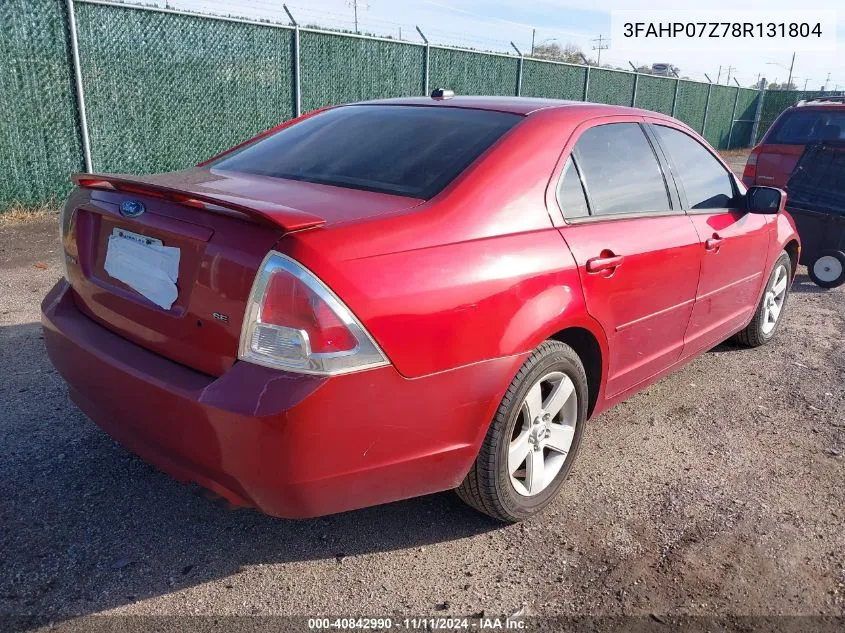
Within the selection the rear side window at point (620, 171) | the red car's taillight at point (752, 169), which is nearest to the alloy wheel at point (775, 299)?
the rear side window at point (620, 171)

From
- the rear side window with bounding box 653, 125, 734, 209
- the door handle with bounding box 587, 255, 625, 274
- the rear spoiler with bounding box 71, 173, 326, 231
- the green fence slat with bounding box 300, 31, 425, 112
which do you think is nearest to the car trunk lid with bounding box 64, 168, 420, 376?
the rear spoiler with bounding box 71, 173, 326, 231

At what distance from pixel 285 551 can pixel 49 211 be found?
6821 millimetres

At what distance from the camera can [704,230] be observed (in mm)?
3643

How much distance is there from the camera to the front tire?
2.51 meters

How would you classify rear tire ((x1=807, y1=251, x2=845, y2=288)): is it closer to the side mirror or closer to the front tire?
the side mirror

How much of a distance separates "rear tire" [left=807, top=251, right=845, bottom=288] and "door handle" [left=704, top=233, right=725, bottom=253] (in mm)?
3693

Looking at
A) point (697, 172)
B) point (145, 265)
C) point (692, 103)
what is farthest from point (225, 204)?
point (692, 103)

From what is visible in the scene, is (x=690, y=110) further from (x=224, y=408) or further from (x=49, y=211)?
(x=224, y=408)

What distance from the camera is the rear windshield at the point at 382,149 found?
2.68 metres

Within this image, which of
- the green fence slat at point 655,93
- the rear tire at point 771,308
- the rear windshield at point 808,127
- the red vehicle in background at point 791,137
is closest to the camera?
the rear tire at point 771,308

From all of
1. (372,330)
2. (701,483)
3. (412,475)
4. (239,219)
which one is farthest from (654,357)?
(239,219)

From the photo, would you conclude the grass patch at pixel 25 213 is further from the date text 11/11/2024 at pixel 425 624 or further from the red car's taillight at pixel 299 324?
the date text 11/11/2024 at pixel 425 624

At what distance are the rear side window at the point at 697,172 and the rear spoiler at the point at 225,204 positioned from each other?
2258mm

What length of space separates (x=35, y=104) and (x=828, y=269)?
836cm
